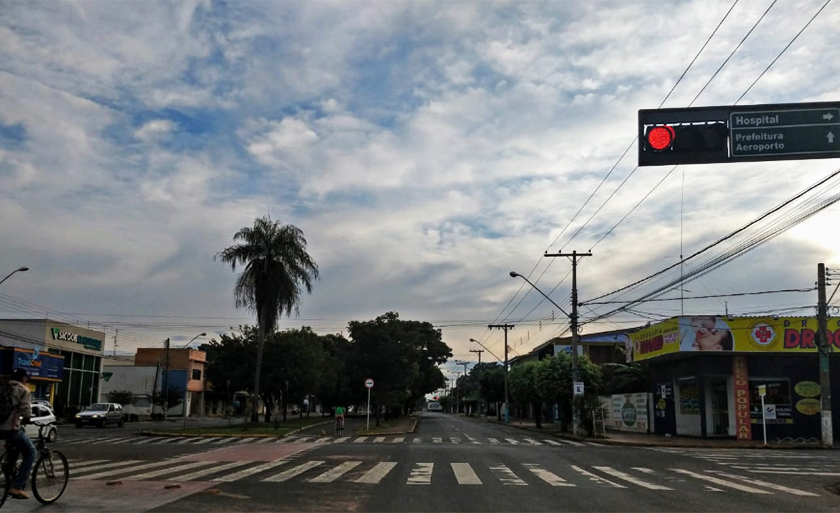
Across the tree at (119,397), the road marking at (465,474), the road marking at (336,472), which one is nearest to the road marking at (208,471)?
the road marking at (336,472)

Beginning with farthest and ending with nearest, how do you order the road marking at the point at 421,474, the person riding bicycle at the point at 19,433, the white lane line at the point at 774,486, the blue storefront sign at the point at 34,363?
the blue storefront sign at the point at 34,363
the road marking at the point at 421,474
the white lane line at the point at 774,486
the person riding bicycle at the point at 19,433

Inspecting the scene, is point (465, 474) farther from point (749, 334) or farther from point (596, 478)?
point (749, 334)

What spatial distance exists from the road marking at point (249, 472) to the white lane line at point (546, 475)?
20.0ft

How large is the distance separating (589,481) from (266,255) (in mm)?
28725

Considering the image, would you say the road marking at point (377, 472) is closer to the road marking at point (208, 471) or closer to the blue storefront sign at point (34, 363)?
the road marking at point (208, 471)

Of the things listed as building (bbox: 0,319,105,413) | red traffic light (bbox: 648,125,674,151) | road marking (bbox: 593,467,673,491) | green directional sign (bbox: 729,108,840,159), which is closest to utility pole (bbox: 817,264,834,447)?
road marking (bbox: 593,467,673,491)

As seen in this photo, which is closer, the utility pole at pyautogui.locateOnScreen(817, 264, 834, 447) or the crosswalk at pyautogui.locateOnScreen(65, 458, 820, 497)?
the crosswalk at pyautogui.locateOnScreen(65, 458, 820, 497)

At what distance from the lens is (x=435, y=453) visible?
2280cm

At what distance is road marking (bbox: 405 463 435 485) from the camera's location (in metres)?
14.4

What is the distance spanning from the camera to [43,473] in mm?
10461

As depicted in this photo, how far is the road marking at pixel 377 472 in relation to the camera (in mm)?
14452

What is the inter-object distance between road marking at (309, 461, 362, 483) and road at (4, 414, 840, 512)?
4cm

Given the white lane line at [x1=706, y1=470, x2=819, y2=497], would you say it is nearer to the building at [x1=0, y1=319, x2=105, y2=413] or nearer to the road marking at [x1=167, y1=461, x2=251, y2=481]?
the road marking at [x1=167, y1=461, x2=251, y2=481]

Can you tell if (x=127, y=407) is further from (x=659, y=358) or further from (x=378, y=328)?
(x=659, y=358)
